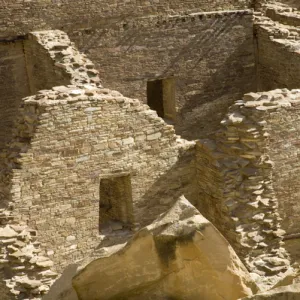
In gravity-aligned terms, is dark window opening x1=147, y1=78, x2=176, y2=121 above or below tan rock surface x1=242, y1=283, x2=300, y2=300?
above

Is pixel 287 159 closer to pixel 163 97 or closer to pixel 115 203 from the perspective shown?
pixel 115 203

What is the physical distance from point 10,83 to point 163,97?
3648 millimetres

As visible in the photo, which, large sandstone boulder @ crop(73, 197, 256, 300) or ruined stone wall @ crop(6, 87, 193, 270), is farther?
ruined stone wall @ crop(6, 87, 193, 270)

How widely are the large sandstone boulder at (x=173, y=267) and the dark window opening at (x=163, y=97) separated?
11448 millimetres

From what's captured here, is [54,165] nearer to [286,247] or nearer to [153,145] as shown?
[153,145]

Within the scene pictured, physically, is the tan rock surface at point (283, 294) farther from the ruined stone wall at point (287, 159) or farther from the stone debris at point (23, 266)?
the ruined stone wall at point (287, 159)

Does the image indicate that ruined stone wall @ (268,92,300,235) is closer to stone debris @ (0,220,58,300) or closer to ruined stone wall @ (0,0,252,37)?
stone debris @ (0,220,58,300)

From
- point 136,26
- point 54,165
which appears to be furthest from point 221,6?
point 54,165

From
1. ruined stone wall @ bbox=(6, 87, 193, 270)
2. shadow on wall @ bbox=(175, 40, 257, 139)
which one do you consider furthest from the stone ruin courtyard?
shadow on wall @ bbox=(175, 40, 257, 139)

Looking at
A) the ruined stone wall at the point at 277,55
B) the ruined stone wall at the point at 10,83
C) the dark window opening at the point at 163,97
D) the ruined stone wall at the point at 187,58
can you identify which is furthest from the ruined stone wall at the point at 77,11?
the dark window opening at the point at 163,97

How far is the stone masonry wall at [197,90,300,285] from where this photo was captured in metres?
16.0

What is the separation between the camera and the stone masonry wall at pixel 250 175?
16.0 meters

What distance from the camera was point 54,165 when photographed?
50.2 ft

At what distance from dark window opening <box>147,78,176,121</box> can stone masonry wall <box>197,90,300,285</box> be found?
516 cm
